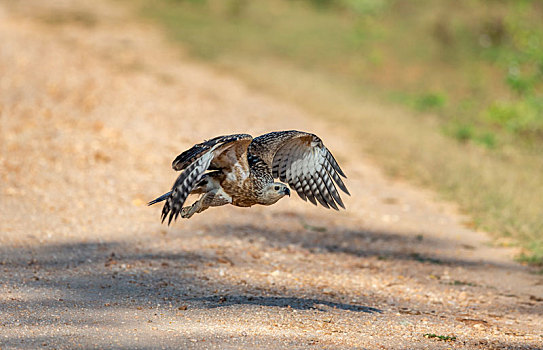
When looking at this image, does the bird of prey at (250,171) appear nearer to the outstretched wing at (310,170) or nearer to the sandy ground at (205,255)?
the outstretched wing at (310,170)

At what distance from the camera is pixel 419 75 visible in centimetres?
2142

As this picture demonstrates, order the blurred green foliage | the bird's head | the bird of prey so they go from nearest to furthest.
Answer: the bird of prey < the bird's head < the blurred green foliage

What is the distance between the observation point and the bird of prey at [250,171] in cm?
543

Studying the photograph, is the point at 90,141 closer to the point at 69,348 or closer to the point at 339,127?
the point at 339,127

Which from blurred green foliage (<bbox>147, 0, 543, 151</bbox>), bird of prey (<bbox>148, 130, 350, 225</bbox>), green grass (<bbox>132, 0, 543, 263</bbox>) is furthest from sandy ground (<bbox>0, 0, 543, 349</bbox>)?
blurred green foliage (<bbox>147, 0, 543, 151</bbox>)

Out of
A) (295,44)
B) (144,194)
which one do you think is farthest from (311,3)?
(144,194)

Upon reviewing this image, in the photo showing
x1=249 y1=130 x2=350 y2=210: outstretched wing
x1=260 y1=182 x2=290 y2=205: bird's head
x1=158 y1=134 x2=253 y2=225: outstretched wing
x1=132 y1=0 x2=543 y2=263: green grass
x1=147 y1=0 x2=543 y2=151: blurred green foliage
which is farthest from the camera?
x1=147 y1=0 x2=543 y2=151: blurred green foliage

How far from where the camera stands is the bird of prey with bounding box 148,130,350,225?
5426 mm

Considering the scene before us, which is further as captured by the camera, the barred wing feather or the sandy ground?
the barred wing feather

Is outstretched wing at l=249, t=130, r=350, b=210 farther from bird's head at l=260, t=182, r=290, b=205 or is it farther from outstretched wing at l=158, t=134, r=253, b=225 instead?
outstretched wing at l=158, t=134, r=253, b=225

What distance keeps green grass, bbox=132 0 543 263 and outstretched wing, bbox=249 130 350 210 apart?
3123 millimetres

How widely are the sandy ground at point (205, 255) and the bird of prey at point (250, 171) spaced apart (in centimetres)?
90

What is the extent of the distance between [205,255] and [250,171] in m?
2.02

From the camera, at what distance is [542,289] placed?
7566 mm
